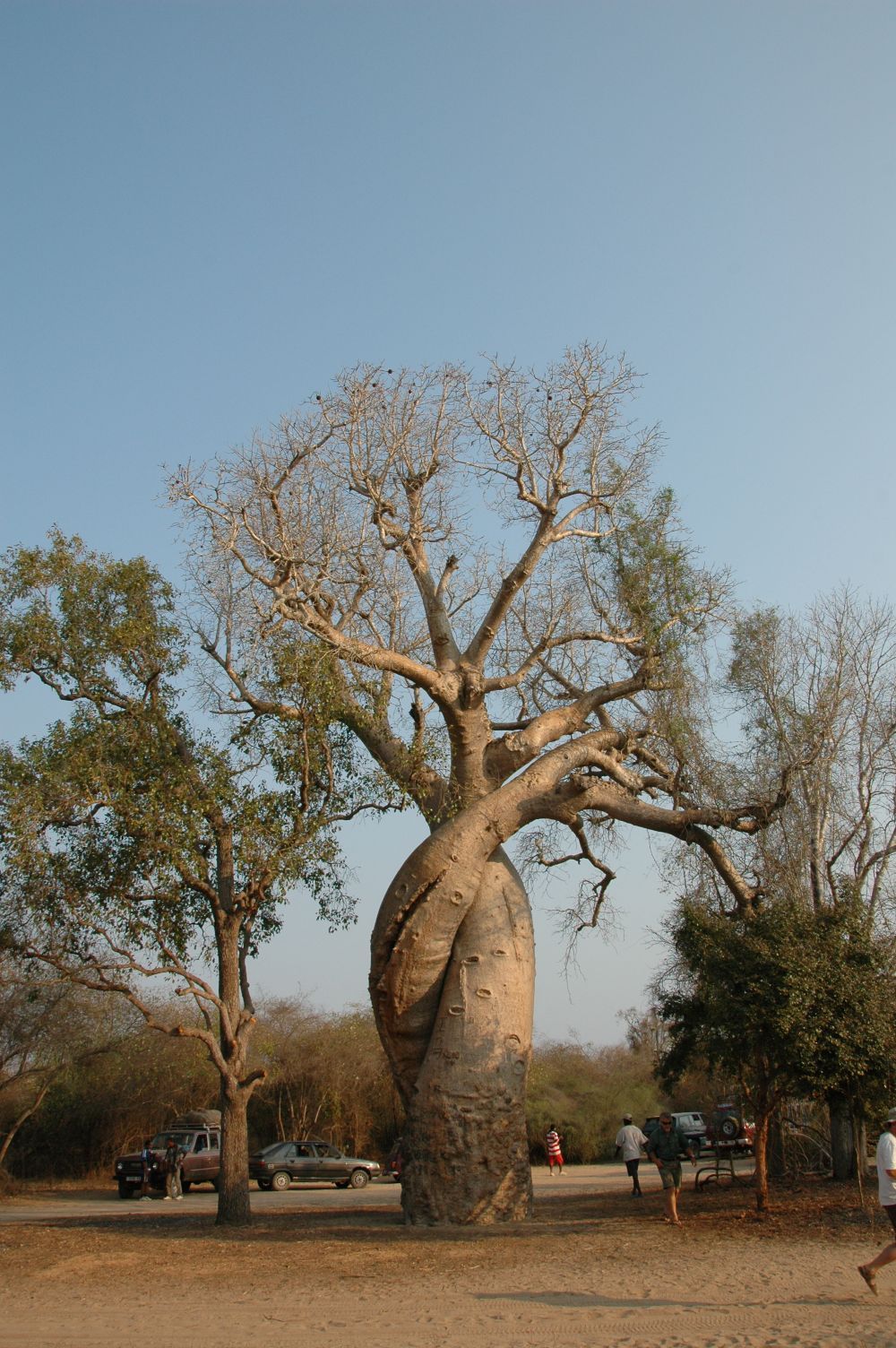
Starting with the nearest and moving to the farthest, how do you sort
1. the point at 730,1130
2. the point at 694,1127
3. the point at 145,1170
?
the point at 730,1130 < the point at 145,1170 < the point at 694,1127

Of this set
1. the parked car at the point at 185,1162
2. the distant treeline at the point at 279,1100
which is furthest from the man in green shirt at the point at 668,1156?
the distant treeline at the point at 279,1100

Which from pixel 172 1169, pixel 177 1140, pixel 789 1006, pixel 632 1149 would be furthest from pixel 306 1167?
pixel 789 1006

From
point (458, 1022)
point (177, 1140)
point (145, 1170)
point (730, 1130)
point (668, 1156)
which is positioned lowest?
point (145, 1170)

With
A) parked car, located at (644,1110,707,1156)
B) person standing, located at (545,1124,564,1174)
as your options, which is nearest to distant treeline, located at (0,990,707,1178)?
parked car, located at (644,1110,707,1156)

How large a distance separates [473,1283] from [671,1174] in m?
3.05

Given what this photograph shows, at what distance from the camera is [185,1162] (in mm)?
19828

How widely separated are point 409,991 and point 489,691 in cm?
344

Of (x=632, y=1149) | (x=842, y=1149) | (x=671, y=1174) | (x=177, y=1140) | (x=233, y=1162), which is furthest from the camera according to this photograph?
(x=177, y=1140)

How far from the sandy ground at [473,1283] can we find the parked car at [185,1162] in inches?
334

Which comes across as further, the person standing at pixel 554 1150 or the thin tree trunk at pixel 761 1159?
the person standing at pixel 554 1150

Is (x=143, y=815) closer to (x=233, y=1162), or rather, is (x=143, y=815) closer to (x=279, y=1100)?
(x=233, y=1162)

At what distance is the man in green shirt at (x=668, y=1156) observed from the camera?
9625 mm

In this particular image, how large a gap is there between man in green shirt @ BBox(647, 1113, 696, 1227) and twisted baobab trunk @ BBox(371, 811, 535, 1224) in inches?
49.8

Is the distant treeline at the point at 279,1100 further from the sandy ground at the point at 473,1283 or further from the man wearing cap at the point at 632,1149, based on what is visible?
the sandy ground at the point at 473,1283
